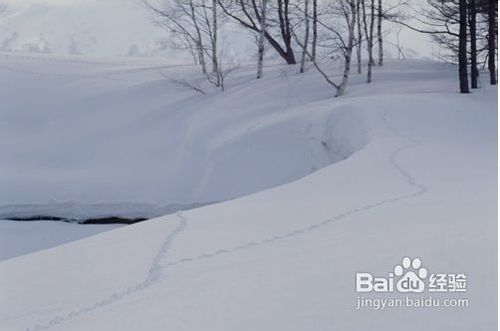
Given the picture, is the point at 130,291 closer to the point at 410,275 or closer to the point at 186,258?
the point at 186,258

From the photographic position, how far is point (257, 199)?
22.6 feet

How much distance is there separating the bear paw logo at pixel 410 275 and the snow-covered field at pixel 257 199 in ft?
0.41

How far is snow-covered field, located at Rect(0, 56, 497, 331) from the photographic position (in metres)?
3.73

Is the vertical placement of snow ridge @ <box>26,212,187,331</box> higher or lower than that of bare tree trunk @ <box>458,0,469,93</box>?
lower

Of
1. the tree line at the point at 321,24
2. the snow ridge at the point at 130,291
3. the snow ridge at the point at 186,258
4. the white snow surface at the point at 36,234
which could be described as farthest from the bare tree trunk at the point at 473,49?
the snow ridge at the point at 130,291

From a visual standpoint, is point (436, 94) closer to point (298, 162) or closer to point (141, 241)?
point (298, 162)

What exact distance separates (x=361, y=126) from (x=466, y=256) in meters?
8.48

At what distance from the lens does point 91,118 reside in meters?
19.1

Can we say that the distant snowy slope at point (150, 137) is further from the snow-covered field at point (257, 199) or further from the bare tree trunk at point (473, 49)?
the bare tree trunk at point (473, 49)

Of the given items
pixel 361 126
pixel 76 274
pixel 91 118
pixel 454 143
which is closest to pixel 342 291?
pixel 76 274

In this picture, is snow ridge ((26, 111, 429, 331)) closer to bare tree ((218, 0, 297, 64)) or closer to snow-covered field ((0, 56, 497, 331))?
snow-covered field ((0, 56, 497, 331))

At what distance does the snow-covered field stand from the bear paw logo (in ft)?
0.41

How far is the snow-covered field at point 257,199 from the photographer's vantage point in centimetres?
373

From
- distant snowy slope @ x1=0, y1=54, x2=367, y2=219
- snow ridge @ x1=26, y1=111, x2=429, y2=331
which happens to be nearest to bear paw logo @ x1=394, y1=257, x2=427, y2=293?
snow ridge @ x1=26, y1=111, x2=429, y2=331
